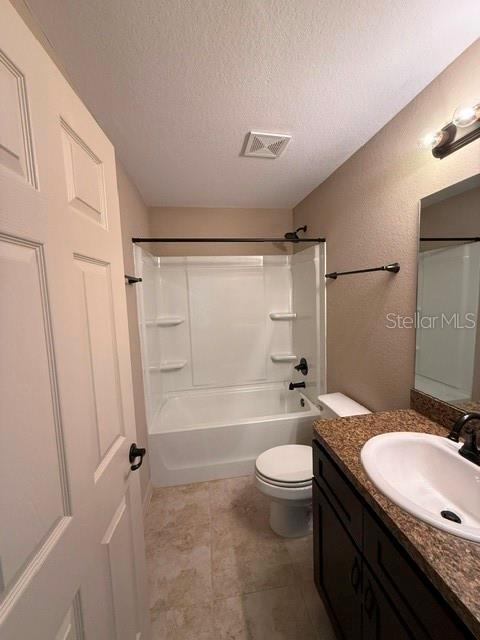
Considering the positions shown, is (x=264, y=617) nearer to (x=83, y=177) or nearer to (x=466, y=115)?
(x=83, y=177)

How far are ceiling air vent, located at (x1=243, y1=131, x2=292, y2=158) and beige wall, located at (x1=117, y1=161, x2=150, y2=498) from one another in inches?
33.5

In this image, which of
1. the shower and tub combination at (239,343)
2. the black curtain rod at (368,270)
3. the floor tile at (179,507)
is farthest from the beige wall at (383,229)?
the floor tile at (179,507)

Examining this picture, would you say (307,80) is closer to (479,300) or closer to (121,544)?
(479,300)

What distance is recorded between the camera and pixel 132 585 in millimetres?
960

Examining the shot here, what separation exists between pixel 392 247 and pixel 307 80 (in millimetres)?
869

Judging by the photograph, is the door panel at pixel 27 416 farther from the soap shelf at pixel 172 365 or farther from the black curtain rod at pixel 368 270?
the soap shelf at pixel 172 365

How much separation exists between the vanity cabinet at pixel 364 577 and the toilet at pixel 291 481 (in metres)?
0.30

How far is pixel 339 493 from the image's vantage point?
98 cm

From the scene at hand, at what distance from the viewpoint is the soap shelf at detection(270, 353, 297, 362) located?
287 centimetres

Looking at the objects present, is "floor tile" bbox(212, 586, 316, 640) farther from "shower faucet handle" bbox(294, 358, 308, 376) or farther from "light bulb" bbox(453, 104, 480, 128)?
"light bulb" bbox(453, 104, 480, 128)

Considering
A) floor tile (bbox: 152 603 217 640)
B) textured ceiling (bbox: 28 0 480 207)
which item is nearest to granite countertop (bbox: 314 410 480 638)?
floor tile (bbox: 152 603 217 640)

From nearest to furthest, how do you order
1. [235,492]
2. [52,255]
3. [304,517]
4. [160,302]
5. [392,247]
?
[52,255], [392,247], [304,517], [235,492], [160,302]

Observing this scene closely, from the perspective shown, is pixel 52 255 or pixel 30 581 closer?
pixel 30 581

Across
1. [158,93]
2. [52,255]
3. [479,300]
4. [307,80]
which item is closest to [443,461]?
[479,300]
